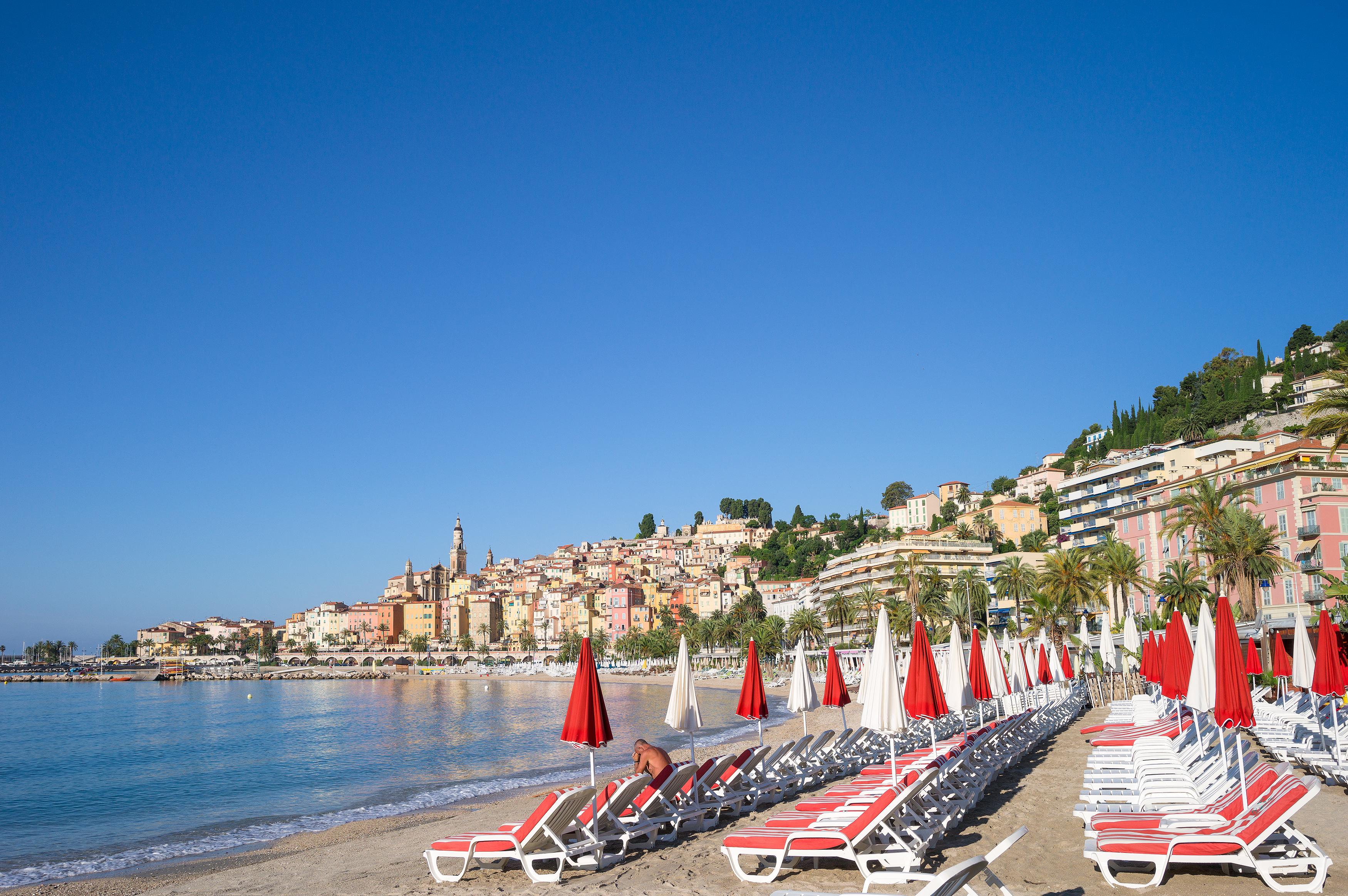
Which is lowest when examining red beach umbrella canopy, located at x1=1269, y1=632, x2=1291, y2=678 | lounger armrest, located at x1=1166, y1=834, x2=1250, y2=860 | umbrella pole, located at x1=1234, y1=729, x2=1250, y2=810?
red beach umbrella canopy, located at x1=1269, y1=632, x2=1291, y2=678

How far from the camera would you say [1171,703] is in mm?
20312

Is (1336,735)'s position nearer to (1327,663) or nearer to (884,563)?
(1327,663)

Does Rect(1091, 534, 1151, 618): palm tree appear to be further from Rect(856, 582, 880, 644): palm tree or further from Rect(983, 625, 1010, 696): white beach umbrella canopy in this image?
Rect(983, 625, 1010, 696): white beach umbrella canopy

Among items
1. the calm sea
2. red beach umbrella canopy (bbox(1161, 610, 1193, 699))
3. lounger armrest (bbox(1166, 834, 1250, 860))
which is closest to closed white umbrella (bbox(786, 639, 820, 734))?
red beach umbrella canopy (bbox(1161, 610, 1193, 699))

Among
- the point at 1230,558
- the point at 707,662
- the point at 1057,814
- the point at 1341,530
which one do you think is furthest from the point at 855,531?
the point at 1057,814

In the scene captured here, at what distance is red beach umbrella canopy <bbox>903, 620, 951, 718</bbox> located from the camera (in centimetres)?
1127

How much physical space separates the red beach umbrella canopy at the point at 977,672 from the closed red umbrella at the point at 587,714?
8.52m

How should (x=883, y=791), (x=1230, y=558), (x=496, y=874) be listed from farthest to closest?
(x=1230, y=558), (x=496, y=874), (x=883, y=791)

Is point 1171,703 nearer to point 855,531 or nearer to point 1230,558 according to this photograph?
point 1230,558

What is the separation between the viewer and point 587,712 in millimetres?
9766

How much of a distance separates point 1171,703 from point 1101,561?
22.0m

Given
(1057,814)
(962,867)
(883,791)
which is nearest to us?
(962,867)

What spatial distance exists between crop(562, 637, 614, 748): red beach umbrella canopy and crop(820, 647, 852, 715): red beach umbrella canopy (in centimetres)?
735

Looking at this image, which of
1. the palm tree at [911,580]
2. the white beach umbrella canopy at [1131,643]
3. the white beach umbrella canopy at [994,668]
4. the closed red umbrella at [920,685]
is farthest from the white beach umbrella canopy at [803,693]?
the palm tree at [911,580]
